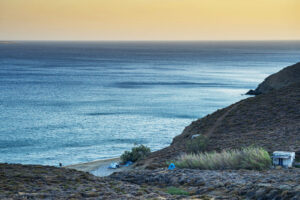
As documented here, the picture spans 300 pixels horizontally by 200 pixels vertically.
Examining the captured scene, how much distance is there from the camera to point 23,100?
68.7 m

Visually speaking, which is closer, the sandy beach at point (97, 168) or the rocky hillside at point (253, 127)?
the rocky hillside at point (253, 127)

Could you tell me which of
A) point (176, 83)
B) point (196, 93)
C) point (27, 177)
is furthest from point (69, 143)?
point (176, 83)

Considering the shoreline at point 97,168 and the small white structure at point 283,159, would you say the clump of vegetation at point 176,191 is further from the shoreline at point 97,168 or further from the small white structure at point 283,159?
the shoreline at point 97,168

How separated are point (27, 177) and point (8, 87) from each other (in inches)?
3135

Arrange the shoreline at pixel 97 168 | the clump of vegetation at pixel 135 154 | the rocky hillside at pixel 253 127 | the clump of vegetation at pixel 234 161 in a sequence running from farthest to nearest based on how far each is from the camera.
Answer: the clump of vegetation at pixel 135 154, the shoreline at pixel 97 168, the rocky hillside at pixel 253 127, the clump of vegetation at pixel 234 161

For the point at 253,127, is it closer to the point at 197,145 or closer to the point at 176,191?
the point at 197,145

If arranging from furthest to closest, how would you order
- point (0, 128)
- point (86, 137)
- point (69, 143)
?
1. point (0, 128)
2. point (86, 137)
3. point (69, 143)

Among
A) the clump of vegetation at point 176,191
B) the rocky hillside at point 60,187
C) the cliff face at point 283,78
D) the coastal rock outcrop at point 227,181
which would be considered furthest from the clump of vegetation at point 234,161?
the cliff face at point 283,78

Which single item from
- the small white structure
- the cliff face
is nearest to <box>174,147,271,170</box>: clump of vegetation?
the small white structure

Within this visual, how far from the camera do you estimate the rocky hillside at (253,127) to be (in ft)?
61.5

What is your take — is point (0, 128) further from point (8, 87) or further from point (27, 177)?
point (8, 87)

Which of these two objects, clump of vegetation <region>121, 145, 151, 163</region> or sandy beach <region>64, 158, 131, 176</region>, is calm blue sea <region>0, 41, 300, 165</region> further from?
clump of vegetation <region>121, 145, 151, 163</region>

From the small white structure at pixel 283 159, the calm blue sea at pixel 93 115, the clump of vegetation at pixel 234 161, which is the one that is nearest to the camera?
the small white structure at pixel 283 159

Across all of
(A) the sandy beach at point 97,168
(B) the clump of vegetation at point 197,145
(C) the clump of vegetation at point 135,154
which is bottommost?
(A) the sandy beach at point 97,168
